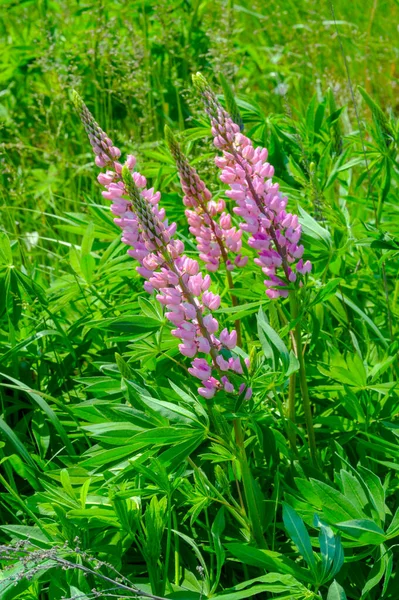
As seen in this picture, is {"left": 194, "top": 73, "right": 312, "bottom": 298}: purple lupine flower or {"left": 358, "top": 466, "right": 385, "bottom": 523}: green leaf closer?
{"left": 358, "top": 466, "right": 385, "bottom": 523}: green leaf

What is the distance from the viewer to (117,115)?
369cm

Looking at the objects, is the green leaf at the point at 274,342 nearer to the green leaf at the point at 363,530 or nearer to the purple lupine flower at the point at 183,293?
the purple lupine flower at the point at 183,293

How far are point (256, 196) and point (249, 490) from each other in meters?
0.50

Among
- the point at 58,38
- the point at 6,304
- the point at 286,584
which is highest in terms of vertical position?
the point at 58,38

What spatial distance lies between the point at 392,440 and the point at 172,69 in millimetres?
2322

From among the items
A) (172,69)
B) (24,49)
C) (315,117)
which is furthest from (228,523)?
(24,49)

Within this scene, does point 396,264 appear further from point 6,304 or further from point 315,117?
point 6,304

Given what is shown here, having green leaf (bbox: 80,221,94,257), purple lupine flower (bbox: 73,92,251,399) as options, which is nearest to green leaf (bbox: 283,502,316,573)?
purple lupine flower (bbox: 73,92,251,399)

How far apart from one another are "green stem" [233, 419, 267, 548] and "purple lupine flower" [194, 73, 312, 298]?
27cm

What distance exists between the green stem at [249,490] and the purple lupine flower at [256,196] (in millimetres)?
268

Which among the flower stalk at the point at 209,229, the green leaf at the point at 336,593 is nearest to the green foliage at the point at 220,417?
the green leaf at the point at 336,593

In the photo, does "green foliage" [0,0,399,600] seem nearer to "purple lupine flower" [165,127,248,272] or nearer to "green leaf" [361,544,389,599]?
"green leaf" [361,544,389,599]

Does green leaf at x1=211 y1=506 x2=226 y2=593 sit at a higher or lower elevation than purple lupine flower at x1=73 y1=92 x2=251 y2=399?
lower

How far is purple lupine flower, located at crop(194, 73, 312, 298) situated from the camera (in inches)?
56.9
